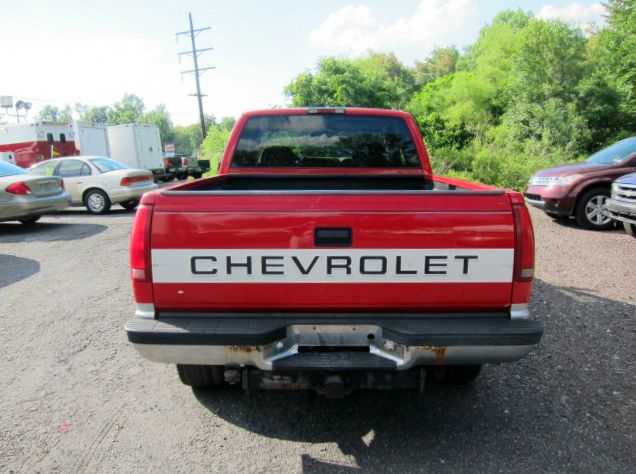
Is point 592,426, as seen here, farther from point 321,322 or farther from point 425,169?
point 425,169

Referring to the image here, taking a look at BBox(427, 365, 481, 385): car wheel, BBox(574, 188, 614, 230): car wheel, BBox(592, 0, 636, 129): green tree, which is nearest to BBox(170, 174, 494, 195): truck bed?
BBox(427, 365, 481, 385): car wheel

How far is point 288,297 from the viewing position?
A: 237cm

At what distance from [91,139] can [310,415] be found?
65.3 feet

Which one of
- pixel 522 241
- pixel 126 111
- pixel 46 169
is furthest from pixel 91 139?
pixel 126 111

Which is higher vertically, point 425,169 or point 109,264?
point 425,169

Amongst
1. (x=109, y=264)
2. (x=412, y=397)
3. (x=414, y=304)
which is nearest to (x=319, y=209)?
(x=414, y=304)

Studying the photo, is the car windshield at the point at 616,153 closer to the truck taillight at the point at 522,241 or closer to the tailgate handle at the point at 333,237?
the truck taillight at the point at 522,241

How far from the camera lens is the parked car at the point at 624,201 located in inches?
274

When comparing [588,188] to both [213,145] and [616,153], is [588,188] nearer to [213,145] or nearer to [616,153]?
[616,153]

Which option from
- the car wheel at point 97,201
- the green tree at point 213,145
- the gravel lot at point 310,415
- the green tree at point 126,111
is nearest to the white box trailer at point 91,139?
the car wheel at point 97,201

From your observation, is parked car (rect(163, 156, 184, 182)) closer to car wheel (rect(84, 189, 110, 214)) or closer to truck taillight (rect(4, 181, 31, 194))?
car wheel (rect(84, 189, 110, 214))

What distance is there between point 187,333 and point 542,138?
21.0 m

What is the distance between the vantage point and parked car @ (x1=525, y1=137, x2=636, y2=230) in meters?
8.20

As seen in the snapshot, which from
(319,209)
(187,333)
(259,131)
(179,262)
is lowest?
(187,333)
